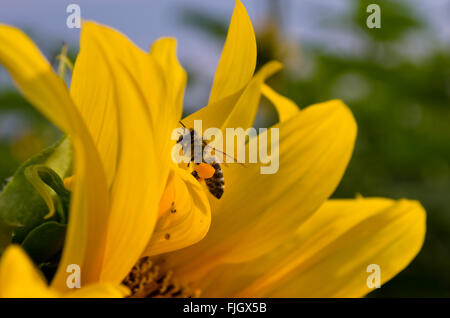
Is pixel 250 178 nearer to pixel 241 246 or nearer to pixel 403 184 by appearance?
pixel 241 246

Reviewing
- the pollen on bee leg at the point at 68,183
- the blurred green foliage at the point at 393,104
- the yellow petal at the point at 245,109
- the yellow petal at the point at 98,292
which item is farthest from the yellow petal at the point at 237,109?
the blurred green foliage at the point at 393,104

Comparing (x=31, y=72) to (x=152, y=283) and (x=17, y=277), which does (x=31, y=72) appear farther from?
(x=152, y=283)

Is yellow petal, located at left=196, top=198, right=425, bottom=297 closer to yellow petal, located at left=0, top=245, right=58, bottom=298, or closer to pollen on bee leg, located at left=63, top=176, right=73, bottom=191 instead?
pollen on bee leg, located at left=63, top=176, right=73, bottom=191

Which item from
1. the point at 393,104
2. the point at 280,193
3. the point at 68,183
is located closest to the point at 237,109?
the point at 280,193

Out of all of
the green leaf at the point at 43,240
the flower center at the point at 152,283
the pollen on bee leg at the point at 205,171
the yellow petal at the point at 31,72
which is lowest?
the flower center at the point at 152,283

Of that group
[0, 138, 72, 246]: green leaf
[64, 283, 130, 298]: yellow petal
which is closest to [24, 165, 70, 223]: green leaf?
[0, 138, 72, 246]: green leaf

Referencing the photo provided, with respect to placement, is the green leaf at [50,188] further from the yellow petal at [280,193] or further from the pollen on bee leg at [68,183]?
the yellow petal at [280,193]
